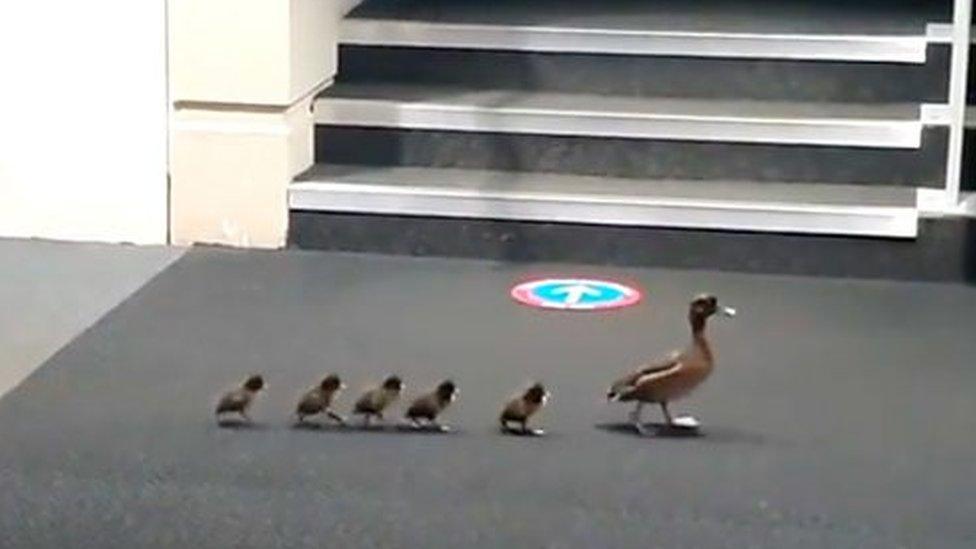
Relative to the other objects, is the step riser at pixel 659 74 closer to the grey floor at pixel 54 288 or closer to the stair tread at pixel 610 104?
the stair tread at pixel 610 104

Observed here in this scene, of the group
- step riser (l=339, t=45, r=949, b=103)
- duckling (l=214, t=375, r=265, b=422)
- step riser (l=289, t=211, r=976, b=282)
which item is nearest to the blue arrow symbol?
step riser (l=289, t=211, r=976, b=282)

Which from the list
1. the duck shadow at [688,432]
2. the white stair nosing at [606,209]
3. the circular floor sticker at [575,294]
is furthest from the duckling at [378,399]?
the white stair nosing at [606,209]

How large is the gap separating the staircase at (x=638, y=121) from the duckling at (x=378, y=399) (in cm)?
100

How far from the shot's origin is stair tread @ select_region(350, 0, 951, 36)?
4.24 meters

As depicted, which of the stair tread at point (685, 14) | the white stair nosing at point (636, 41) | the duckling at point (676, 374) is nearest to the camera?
the duckling at point (676, 374)

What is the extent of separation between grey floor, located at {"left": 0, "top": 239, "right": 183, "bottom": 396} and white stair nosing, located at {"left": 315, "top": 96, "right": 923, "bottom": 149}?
467mm

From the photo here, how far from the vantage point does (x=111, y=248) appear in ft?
13.4

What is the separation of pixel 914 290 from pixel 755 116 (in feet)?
1.53

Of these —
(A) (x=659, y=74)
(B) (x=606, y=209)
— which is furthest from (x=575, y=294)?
(A) (x=659, y=74)

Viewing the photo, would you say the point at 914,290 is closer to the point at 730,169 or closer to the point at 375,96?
the point at 730,169

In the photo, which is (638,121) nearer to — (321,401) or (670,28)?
(670,28)

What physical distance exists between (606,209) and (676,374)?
1039mm

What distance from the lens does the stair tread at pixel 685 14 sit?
13.9ft

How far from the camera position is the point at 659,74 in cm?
423
